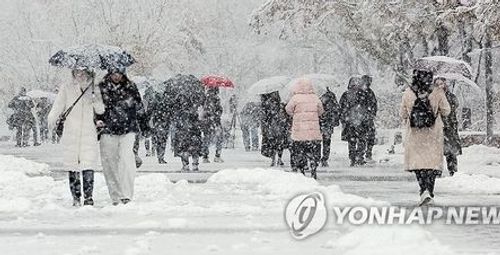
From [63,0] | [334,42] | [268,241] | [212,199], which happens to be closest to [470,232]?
[268,241]

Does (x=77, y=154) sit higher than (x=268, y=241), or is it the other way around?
(x=77, y=154)

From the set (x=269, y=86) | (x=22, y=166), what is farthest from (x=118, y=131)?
(x=269, y=86)

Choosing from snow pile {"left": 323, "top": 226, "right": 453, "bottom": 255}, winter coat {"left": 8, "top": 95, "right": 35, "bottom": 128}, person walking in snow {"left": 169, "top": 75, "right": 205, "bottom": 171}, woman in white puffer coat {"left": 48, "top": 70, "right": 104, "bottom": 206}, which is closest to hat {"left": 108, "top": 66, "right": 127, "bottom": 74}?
woman in white puffer coat {"left": 48, "top": 70, "right": 104, "bottom": 206}

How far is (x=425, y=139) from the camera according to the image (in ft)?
40.1

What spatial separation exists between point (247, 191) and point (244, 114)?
1773cm

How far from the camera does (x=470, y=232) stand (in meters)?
9.45

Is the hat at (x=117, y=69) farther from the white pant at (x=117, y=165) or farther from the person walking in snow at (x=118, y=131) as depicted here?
the white pant at (x=117, y=165)

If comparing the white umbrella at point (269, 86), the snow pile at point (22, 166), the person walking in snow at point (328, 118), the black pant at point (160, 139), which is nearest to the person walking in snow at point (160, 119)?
the black pant at point (160, 139)

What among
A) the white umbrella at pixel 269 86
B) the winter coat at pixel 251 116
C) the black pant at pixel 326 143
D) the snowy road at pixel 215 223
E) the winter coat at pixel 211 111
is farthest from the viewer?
the winter coat at pixel 251 116

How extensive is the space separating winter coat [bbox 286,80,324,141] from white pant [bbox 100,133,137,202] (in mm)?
5221

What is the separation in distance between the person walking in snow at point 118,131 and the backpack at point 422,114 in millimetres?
3418

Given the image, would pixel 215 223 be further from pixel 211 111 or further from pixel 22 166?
pixel 211 111

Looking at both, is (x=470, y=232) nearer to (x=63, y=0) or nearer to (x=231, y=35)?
(x=63, y=0)

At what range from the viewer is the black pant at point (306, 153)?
1686 cm
